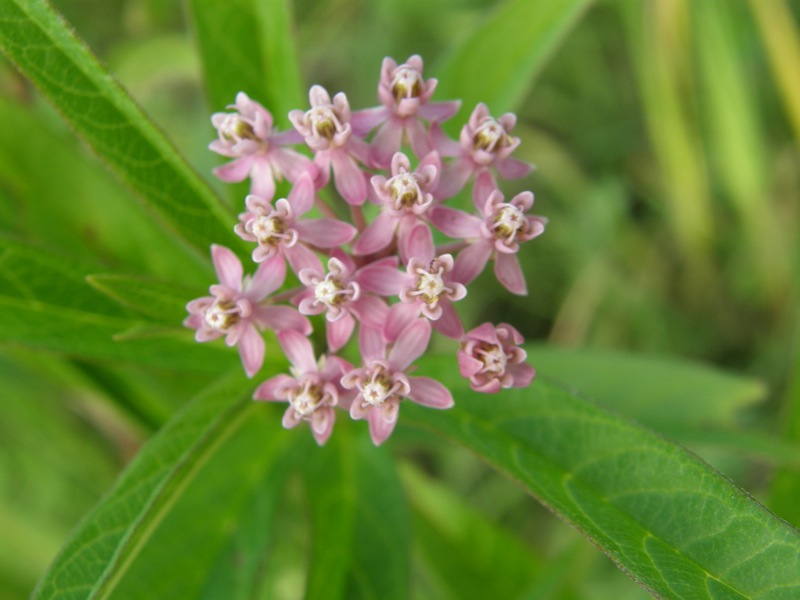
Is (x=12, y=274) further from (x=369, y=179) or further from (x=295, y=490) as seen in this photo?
(x=295, y=490)

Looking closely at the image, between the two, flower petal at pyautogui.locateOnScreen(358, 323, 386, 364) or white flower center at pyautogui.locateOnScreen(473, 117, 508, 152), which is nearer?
flower petal at pyautogui.locateOnScreen(358, 323, 386, 364)

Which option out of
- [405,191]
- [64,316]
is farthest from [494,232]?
[64,316]

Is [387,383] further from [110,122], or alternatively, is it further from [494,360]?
[110,122]

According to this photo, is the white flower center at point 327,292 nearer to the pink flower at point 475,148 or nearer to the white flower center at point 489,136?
the pink flower at point 475,148

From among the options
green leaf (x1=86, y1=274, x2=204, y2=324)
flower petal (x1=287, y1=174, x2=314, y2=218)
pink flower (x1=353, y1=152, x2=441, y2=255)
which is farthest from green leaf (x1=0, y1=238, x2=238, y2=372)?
pink flower (x1=353, y1=152, x2=441, y2=255)

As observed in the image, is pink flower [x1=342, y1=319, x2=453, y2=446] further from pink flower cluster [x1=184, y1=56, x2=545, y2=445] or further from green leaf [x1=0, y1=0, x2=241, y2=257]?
green leaf [x1=0, y1=0, x2=241, y2=257]

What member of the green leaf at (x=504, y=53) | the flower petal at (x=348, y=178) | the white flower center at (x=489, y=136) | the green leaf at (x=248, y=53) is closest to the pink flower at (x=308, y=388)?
the flower petal at (x=348, y=178)
